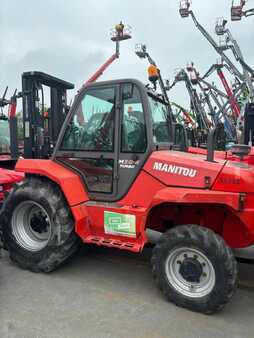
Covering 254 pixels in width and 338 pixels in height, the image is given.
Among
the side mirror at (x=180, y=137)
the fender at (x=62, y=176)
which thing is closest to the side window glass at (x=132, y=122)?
the fender at (x=62, y=176)

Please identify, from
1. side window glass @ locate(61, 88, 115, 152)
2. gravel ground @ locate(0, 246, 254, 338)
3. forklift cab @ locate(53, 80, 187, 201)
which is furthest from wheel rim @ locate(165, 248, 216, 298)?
side window glass @ locate(61, 88, 115, 152)

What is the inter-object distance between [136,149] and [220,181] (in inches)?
38.6

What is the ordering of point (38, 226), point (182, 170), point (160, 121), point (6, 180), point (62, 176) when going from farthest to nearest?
point (6, 180) → point (38, 226) → point (160, 121) → point (62, 176) → point (182, 170)

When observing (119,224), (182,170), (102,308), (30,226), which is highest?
(182,170)

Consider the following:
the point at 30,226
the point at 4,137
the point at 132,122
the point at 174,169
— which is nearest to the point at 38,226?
the point at 30,226

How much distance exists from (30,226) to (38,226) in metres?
0.14

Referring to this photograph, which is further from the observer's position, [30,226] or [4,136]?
[4,136]

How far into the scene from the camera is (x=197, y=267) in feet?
10.2

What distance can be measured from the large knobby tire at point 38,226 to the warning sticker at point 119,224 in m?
0.50

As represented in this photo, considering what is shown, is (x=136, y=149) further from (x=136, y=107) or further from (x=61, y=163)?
(x=61, y=163)

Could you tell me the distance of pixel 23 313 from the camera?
3.00m

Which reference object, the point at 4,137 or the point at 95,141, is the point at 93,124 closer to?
the point at 95,141

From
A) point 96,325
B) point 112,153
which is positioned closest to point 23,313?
point 96,325

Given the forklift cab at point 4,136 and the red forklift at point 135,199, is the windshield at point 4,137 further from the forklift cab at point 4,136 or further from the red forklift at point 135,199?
the red forklift at point 135,199
